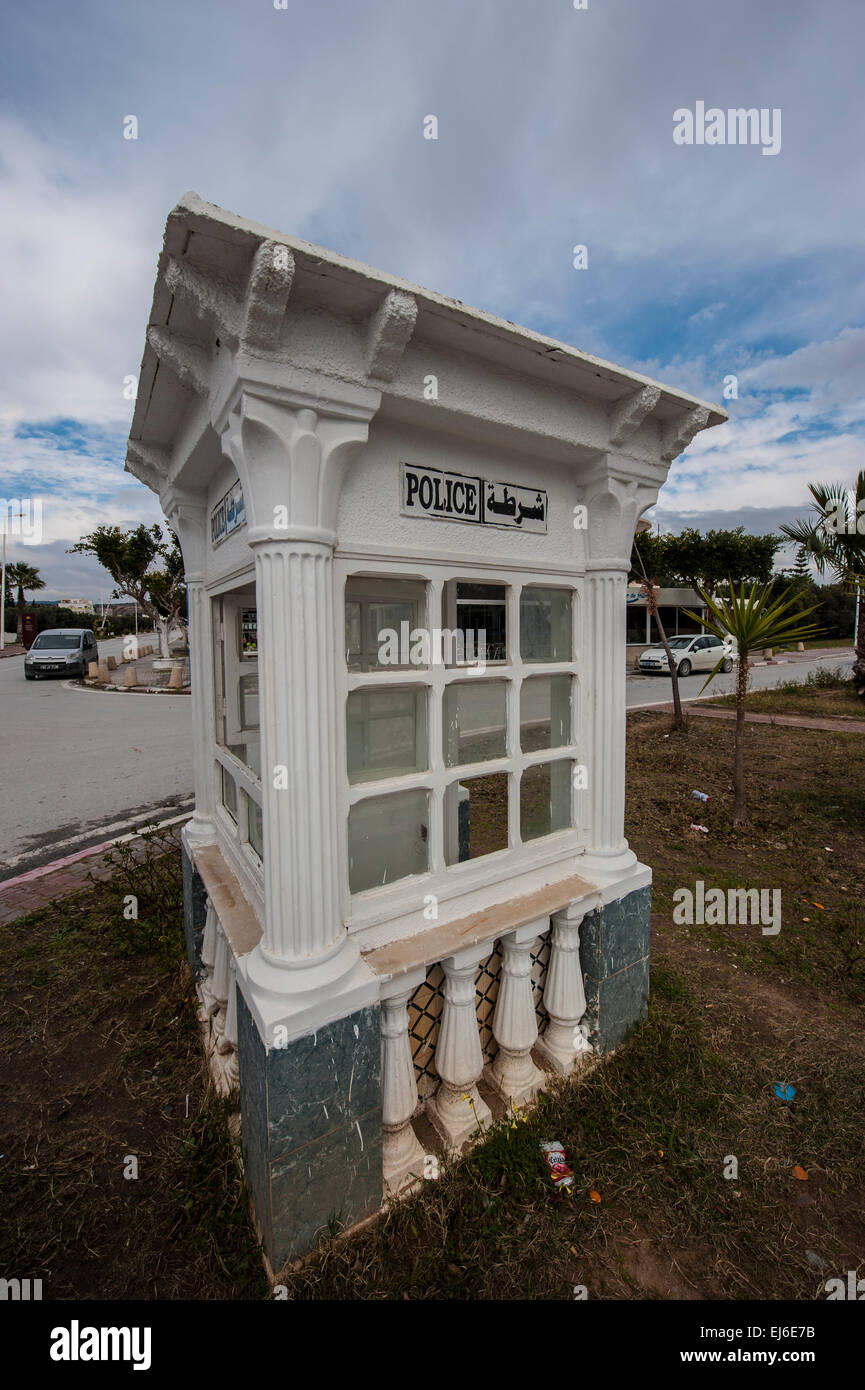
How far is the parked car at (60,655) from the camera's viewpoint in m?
18.9

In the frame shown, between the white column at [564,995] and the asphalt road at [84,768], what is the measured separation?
15.0 ft

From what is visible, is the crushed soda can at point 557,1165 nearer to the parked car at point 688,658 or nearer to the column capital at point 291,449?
the column capital at point 291,449

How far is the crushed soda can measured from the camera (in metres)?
1.97

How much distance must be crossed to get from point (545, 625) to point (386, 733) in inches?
33.2

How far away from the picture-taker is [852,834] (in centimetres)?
552

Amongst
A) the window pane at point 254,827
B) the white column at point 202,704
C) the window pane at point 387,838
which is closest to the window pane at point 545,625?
the window pane at point 387,838

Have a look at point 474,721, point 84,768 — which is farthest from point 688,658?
point 474,721

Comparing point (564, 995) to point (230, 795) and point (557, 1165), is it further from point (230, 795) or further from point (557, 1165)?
point (230, 795)

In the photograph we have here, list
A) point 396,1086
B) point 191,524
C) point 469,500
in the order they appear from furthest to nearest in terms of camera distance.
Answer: point 191,524
point 469,500
point 396,1086

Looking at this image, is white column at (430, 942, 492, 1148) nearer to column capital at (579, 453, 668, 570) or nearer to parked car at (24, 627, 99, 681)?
column capital at (579, 453, 668, 570)

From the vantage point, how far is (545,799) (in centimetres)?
248
